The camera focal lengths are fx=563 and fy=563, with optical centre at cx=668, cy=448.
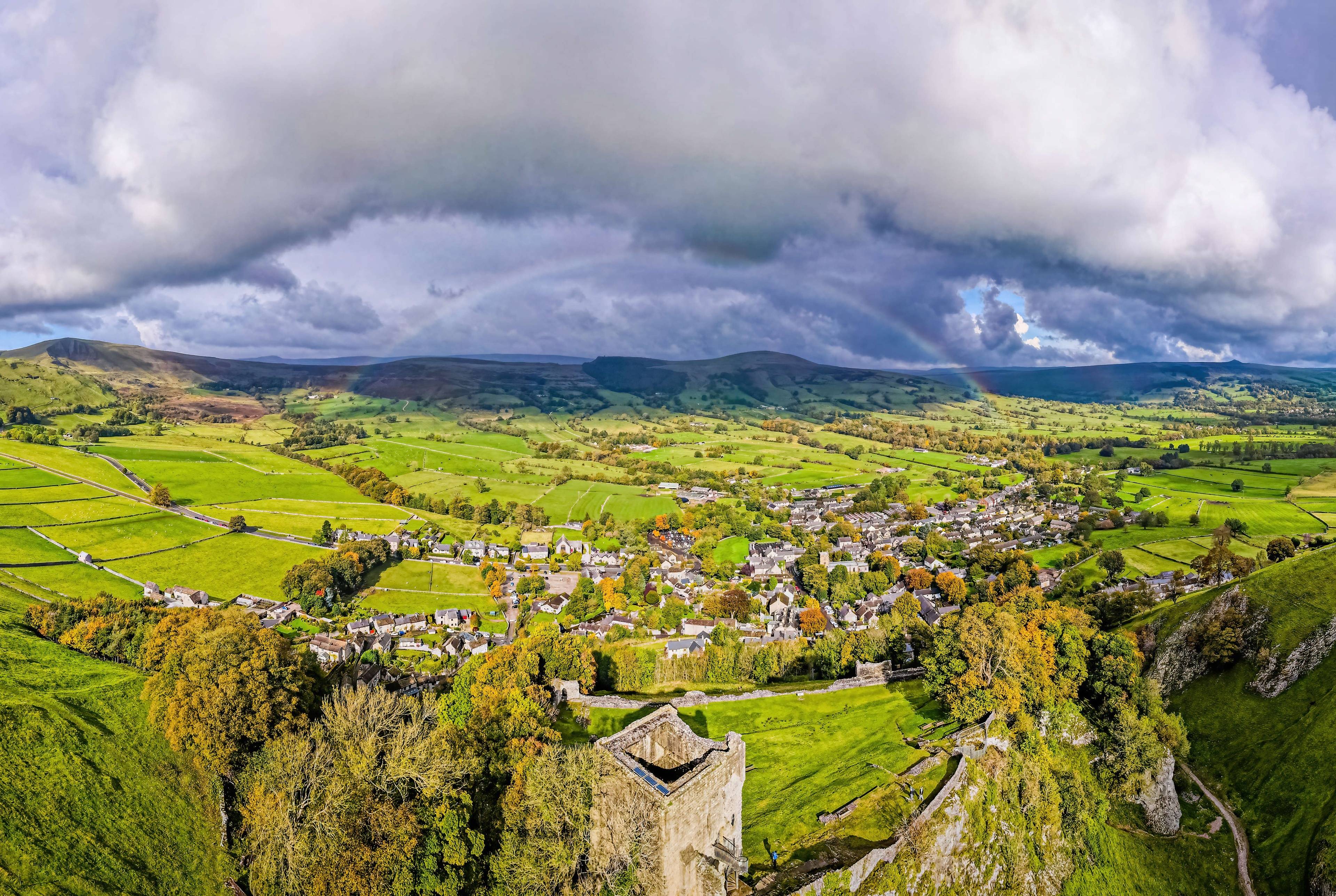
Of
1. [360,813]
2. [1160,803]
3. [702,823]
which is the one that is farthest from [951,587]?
[360,813]

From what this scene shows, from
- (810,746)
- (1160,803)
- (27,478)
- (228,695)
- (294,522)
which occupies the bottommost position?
(1160,803)

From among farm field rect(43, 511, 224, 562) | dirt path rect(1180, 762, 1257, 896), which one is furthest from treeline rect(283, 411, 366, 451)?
dirt path rect(1180, 762, 1257, 896)

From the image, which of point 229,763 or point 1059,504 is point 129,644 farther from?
point 1059,504

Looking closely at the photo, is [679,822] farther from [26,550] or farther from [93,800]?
[26,550]

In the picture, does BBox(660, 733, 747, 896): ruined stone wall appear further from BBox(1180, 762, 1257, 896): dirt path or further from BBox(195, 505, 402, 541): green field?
BBox(195, 505, 402, 541): green field

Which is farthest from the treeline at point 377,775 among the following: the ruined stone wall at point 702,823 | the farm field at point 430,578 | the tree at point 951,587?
the tree at point 951,587

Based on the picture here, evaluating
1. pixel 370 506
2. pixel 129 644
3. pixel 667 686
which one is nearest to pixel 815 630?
pixel 667 686
